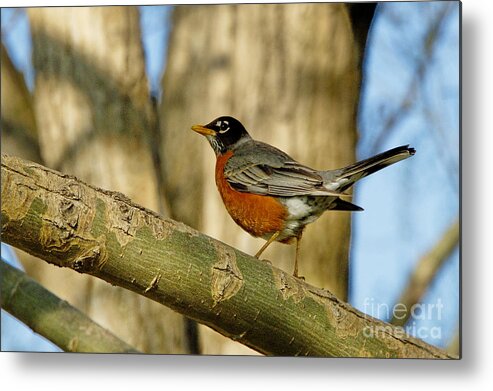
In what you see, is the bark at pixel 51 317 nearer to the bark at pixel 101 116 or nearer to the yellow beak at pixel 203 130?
the bark at pixel 101 116

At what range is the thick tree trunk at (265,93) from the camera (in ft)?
8.76

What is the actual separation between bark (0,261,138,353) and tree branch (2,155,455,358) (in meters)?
0.43

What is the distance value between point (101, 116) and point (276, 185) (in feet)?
2.38

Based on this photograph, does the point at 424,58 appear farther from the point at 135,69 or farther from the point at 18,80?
the point at 18,80

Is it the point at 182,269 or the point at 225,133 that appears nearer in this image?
the point at 182,269

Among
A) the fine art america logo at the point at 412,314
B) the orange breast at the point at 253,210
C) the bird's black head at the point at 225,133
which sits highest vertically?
the bird's black head at the point at 225,133

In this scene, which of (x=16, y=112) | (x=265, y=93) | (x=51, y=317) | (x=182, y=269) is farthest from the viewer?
(x=16, y=112)

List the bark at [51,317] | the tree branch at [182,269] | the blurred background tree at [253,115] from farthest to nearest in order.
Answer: the blurred background tree at [253,115], the bark at [51,317], the tree branch at [182,269]

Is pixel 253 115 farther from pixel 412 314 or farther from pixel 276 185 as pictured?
pixel 412 314

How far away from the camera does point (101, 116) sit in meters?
2.83

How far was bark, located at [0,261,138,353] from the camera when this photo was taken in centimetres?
252

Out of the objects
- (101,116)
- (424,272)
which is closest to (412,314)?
(424,272)

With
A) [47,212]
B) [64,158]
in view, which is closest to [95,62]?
[64,158]

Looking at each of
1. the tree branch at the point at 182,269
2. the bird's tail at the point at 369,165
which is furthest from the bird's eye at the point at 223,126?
the tree branch at the point at 182,269
